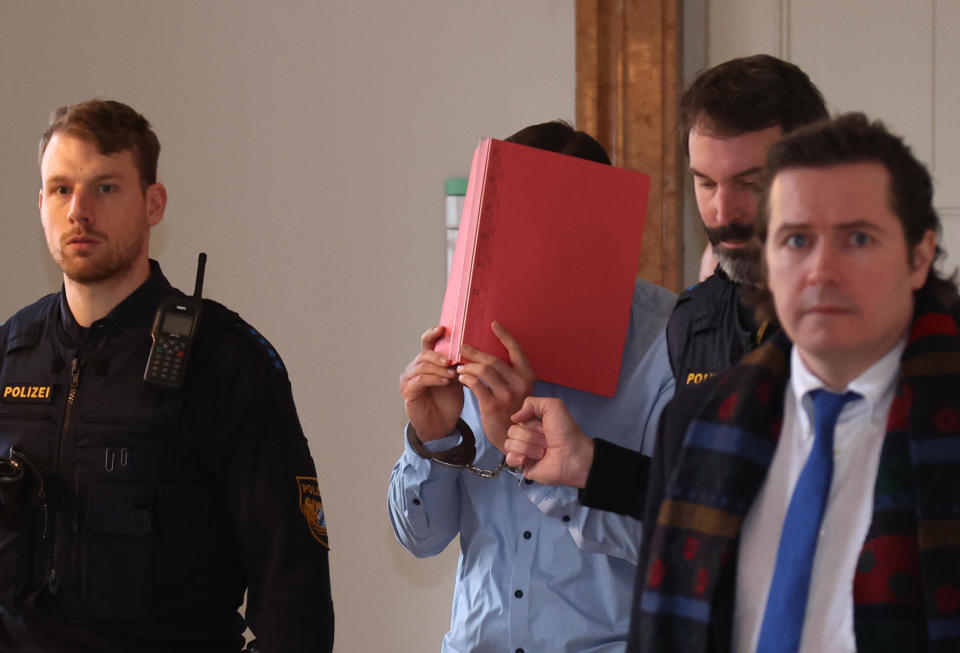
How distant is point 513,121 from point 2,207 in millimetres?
1408

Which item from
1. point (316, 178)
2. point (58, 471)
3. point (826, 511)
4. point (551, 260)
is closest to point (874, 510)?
point (826, 511)

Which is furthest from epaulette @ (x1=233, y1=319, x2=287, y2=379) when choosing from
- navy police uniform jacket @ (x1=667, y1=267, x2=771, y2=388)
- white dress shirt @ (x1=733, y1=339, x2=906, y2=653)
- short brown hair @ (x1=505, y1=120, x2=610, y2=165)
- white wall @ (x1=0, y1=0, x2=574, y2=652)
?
white wall @ (x1=0, y1=0, x2=574, y2=652)

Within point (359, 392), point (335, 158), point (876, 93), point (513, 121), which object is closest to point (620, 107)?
point (513, 121)

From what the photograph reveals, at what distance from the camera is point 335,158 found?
2.89 meters

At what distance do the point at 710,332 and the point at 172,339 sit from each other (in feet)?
2.70

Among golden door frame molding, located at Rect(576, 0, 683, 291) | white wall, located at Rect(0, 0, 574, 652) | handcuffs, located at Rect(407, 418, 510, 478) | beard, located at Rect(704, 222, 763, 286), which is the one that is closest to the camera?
beard, located at Rect(704, 222, 763, 286)

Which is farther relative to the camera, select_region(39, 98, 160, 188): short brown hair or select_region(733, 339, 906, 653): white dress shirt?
select_region(39, 98, 160, 188): short brown hair

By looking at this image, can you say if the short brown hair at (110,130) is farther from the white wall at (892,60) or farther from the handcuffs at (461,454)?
the white wall at (892,60)

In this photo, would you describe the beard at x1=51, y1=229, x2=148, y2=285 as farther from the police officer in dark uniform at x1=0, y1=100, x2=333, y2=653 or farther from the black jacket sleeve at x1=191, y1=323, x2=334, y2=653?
the black jacket sleeve at x1=191, y1=323, x2=334, y2=653

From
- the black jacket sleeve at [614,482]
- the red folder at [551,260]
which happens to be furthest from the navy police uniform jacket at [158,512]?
the black jacket sleeve at [614,482]

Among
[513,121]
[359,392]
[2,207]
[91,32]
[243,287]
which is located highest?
[91,32]

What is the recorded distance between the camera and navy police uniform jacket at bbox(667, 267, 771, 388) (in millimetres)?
1420

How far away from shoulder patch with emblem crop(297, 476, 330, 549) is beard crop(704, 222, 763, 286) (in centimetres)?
75

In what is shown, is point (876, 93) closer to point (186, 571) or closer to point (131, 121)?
point (131, 121)
